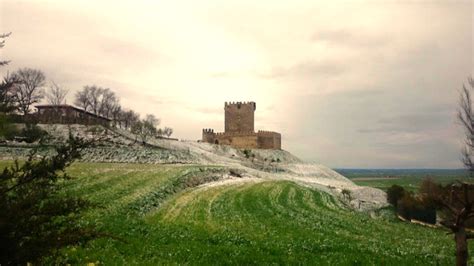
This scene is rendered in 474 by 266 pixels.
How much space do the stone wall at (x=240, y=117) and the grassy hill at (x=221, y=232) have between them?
9708cm

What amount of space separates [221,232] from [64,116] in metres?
85.8

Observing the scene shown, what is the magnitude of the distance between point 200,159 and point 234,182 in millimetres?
31302

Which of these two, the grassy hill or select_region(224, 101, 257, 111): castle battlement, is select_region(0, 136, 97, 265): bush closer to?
the grassy hill

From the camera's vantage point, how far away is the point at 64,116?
3883 inches

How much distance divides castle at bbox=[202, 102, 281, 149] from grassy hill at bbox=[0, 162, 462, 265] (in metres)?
89.6

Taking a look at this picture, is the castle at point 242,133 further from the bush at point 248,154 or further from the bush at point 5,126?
the bush at point 5,126

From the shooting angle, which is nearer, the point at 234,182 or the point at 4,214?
the point at 4,214

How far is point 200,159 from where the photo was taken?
85.8 meters

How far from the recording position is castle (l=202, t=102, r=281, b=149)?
136500 millimetres

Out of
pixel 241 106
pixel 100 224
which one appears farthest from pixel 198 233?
pixel 241 106

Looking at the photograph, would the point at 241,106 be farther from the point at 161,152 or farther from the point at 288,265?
the point at 288,265

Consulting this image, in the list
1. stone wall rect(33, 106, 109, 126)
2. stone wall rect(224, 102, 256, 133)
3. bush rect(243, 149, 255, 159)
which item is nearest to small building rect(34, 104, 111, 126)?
stone wall rect(33, 106, 109, 126)

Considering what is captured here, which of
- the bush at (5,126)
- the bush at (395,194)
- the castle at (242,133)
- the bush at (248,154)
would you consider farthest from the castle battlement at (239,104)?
the bush at (5,126)

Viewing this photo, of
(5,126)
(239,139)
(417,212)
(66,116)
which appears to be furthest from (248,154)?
(5,126)
